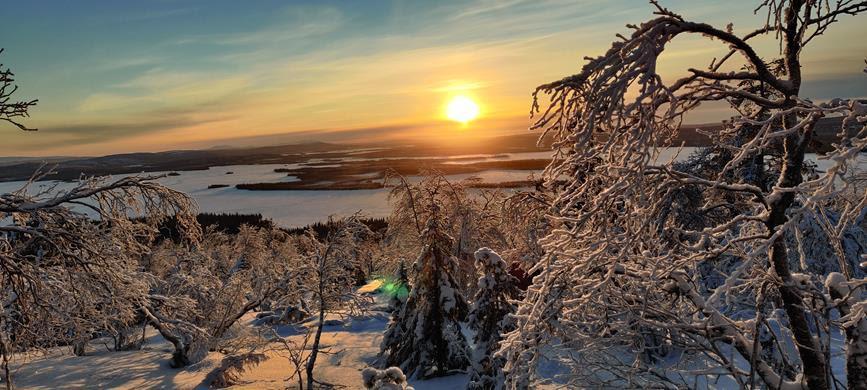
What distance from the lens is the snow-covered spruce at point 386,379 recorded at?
6508 mm

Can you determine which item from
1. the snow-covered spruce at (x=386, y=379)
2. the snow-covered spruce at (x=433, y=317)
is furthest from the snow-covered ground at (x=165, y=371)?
the snow-covered spruce at (x=386, y=379)

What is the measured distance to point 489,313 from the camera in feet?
39.1

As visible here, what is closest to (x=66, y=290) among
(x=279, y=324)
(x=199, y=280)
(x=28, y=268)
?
(x=28, y=268)

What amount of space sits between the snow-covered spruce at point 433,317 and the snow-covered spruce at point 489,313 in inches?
109

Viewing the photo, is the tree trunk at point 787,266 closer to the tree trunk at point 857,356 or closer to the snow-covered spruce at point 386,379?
the tree trunk at point 857,356

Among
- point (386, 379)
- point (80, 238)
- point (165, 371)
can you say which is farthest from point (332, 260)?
point (165, 371)

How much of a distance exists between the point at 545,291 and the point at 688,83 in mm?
2144

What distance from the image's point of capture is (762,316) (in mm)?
4055

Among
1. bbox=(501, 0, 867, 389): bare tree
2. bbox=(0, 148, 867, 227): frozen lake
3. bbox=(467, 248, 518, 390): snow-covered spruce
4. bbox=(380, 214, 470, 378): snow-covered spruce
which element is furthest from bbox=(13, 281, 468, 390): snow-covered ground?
bbox=(0, 148, 867, 227): frozen lake

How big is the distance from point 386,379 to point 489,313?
5.60m

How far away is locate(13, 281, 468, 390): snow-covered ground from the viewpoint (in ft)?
52.4

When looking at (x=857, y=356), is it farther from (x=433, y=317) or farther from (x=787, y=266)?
(x=433, y=317)

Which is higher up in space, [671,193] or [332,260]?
[671,193]

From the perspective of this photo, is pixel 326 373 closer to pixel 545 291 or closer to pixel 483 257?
pixel 483 257
